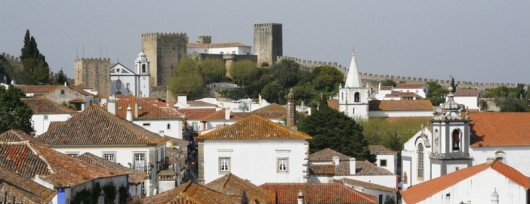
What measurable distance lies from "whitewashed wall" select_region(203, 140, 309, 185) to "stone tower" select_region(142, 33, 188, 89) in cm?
7942

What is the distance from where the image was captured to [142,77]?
112m

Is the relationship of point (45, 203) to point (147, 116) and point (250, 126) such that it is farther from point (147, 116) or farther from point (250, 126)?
point (147, 116)

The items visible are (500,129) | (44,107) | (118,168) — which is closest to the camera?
(118,168)

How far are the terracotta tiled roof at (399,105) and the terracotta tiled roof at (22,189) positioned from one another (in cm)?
6961

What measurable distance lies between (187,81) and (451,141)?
64.9m

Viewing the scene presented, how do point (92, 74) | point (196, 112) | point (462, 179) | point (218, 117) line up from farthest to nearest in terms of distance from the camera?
1. point (92, 74)
2. point (196, 112)
3. point (218, 117)
4. point (462, 179)

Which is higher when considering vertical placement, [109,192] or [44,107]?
[44,107]

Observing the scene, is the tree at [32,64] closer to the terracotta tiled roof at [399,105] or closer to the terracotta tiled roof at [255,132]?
the terracotta tiled roof at [399,105]

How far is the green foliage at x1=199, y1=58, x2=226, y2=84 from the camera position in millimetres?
124619

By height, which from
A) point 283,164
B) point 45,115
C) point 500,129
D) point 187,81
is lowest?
point 283,164

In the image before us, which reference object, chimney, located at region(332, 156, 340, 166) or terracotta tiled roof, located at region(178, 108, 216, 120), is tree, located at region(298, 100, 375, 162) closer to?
chimney, located at region(332, 156, 340, 166)

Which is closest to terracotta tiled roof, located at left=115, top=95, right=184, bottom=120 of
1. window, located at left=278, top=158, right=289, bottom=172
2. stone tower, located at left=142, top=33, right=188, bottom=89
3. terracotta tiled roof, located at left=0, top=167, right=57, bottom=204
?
window, located at left=278, top=158, right=289, bottom=172

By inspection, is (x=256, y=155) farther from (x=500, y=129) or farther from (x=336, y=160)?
(x=500, y=129)

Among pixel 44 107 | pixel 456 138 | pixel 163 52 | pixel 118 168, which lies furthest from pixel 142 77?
pixel 118 168
